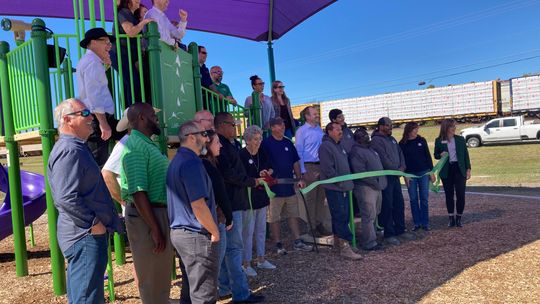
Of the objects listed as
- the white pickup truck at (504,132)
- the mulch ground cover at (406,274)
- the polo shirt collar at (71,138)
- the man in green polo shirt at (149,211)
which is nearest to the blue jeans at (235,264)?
the mulch ground cover at (406,274)

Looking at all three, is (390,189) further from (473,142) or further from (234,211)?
(473,142)

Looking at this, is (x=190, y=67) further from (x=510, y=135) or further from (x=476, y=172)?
(x=510, y=135)

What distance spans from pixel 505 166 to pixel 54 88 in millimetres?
17266

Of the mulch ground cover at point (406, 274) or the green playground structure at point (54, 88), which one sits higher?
the green playground structure at point (54, 88)

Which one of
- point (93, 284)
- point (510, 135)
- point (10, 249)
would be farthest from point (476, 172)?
point (93, 284)

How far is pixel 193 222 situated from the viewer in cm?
317

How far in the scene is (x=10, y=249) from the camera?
832 cm

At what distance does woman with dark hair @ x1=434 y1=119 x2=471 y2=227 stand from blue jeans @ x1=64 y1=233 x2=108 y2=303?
6.47 m

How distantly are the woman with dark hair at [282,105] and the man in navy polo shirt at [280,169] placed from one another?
6.26 ft

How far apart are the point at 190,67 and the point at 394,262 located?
12.0 feet

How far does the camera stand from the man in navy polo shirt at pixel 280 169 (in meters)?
6.35

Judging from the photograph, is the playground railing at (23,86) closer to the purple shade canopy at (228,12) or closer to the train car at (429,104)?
the purple shade canopy at (228,12)

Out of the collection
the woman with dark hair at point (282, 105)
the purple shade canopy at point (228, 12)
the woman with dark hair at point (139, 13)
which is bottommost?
the woman with dark hair at point (282, 105)

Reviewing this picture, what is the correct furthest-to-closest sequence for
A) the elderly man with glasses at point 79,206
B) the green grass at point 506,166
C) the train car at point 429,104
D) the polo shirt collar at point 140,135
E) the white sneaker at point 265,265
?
the train car at point 429,104, the green grass at point 506,166, the white sneaker at point 265,265, the polo shirt collar at point 140,135, the elderly man with glasses at point 79,206
